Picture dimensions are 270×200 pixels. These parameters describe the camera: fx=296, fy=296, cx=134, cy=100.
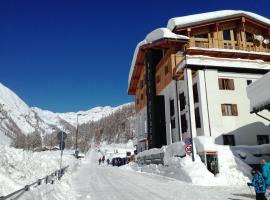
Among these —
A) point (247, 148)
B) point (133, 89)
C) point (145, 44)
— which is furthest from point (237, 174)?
point (133, 89)

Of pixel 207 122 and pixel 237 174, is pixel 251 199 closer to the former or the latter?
pixel 237 174

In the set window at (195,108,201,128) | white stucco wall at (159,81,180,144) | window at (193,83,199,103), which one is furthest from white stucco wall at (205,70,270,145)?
white stucco wall at (159,81,180,144)

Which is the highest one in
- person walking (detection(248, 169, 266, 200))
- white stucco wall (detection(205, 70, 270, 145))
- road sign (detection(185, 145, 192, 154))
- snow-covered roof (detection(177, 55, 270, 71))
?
snow-covered roof (detection(177, 55, 270, 71))

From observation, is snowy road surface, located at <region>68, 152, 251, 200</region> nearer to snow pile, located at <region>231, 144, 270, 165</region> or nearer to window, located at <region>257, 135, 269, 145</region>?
snow pile, located at <region>231, 144, 270, 165</region>

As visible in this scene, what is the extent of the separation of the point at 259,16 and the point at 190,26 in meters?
10.4

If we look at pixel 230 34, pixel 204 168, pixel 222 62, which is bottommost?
pixel 204 168

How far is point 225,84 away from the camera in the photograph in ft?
101

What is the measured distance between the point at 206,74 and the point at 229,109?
4.25 meters

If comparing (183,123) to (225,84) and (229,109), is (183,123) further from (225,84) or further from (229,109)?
(225,84)

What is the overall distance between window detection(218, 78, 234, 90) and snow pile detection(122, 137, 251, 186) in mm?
8247

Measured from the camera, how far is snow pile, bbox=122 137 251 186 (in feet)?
64.1

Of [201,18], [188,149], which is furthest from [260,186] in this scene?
[201,18]

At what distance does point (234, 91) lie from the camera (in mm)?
30797

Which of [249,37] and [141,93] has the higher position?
[249,37]
